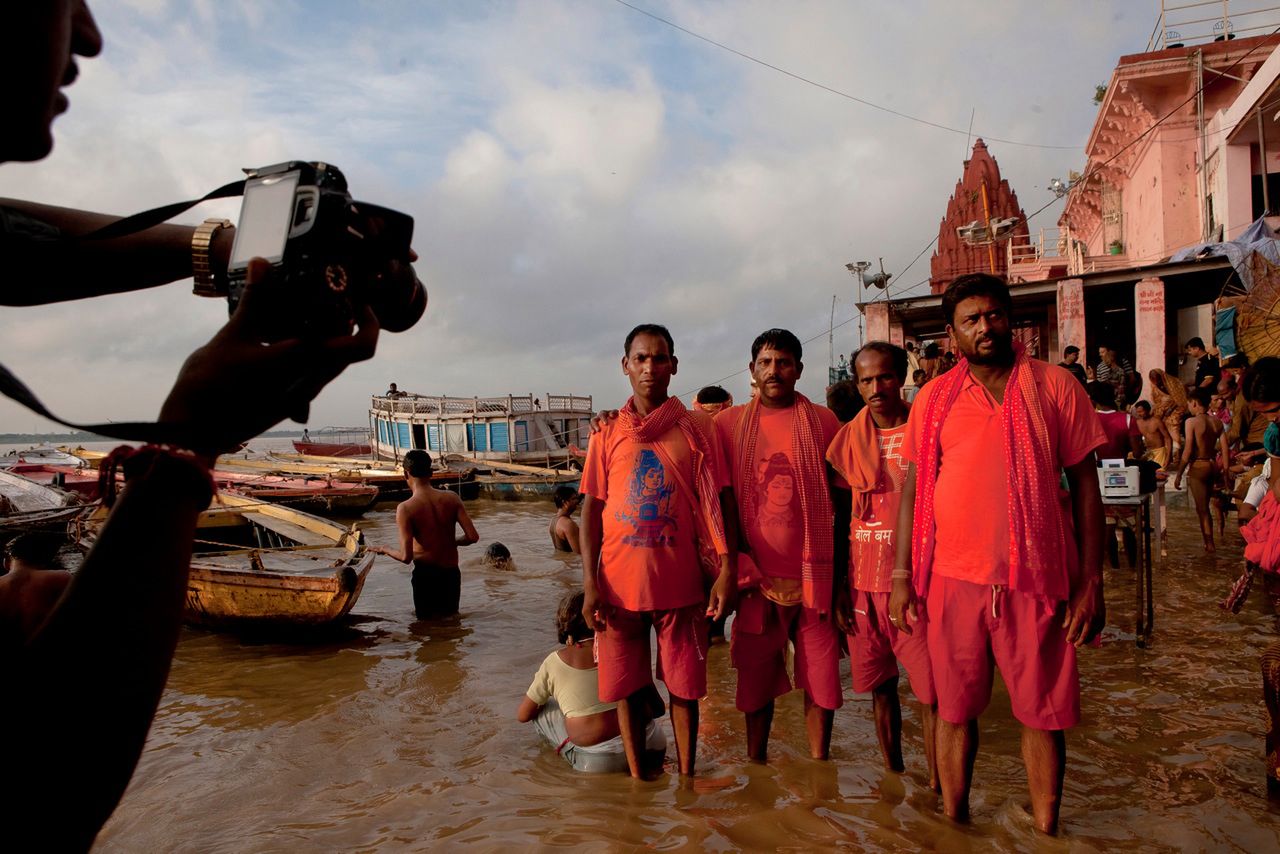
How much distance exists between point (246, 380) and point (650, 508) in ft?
9.51

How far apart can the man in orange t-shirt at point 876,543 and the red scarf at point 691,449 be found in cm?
Answer: 61

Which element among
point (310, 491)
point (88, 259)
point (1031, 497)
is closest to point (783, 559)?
point (1031, 497)

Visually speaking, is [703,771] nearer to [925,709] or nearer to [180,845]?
[925,709]

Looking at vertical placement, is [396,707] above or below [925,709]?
below

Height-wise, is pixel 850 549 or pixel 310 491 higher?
pixel 850 549

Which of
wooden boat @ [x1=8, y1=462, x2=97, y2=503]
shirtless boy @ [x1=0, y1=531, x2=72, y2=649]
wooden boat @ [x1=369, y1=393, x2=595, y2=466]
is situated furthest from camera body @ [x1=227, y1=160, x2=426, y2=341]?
wooden boat @ [x1=369, y1=393, x2=595, y2=466]

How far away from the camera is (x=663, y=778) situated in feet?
12.4

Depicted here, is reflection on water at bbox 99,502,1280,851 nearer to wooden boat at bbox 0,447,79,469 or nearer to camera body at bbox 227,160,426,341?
camera body at bbox 227,160,426,341

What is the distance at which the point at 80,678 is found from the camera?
701 mm

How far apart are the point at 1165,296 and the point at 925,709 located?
12.7 metres

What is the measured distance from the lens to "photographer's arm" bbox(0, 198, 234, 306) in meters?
1.09

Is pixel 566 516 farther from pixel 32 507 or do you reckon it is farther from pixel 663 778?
pixel 32 507

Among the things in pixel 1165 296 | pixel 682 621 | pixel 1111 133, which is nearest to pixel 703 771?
pixel 682 621

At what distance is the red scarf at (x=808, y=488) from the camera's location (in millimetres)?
3619
